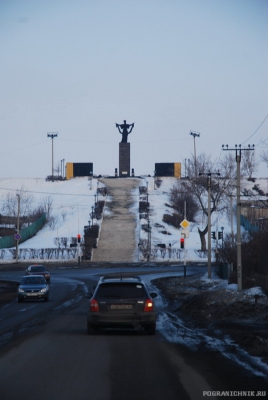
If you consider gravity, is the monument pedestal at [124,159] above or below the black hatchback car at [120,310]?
above

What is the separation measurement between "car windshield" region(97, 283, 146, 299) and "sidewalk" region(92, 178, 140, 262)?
51484mm

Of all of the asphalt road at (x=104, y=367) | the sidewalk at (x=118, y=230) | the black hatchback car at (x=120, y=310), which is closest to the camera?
the asphalt road at (x=104, y=367)

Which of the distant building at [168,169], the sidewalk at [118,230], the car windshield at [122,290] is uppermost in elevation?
the distant building at [168,169]

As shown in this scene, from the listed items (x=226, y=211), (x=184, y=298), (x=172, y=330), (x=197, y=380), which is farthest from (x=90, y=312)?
(x=226, y=211)

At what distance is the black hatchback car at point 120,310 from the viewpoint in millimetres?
Answer: 17500

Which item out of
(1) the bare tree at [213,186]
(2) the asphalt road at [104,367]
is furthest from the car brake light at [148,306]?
(1) the bare tree at [213,186]

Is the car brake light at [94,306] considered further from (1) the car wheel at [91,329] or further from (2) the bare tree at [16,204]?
(2) the bare tree at [16,204]

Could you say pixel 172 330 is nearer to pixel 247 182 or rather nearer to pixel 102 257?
pixel 102 257

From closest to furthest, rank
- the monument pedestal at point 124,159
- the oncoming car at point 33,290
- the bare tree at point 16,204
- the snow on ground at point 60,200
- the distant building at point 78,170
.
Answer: the oncoming car at point 33,290
the snow on ground at point 60,200
the bare tree at point 16,204
the monument pedestal at point 124,159
the distant building at point 78,170

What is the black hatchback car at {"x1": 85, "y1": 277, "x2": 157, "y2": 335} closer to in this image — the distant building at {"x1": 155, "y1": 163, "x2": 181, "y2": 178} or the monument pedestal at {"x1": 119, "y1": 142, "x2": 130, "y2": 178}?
the monument pedestal at {"x1": 119, "y1": 142, "x2": 130, "y2": 178}

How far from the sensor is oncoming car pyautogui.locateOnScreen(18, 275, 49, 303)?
105 ft

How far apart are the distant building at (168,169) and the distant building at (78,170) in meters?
12.1

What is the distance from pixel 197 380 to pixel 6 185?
4405 inches

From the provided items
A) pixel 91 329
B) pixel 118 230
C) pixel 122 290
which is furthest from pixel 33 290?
pixel 118 230
